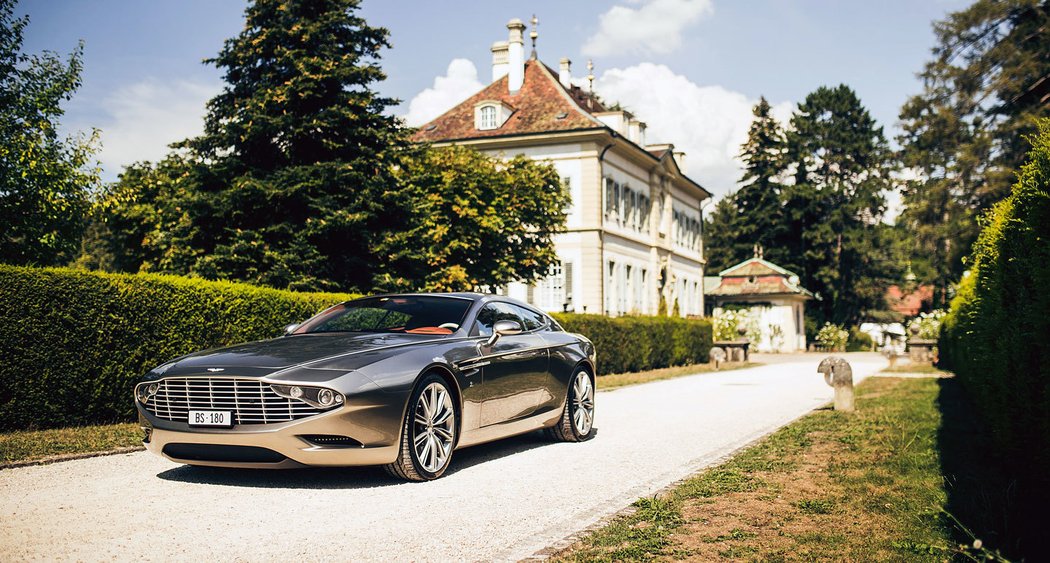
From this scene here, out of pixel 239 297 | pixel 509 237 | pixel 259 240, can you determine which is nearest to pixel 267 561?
pixel 239 297

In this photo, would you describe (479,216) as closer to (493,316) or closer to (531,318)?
(531,318)

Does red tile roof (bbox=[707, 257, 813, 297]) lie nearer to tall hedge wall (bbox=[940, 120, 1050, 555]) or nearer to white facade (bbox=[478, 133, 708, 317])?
white facade (bbox=[478, 133, 708, 317])

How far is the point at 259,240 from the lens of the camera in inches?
961

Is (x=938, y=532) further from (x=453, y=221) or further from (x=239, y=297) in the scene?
(x=453, y=221)

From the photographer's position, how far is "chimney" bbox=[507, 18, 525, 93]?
49.7 m

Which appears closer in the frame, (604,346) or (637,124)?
(604,346)

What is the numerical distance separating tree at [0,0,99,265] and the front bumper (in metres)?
16.1

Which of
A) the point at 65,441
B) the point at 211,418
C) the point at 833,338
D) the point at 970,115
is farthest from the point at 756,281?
the point at 211,418

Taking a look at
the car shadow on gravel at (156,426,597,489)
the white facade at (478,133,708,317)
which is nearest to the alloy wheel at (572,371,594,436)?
the car shadow on gravel at (156,426,597,489)

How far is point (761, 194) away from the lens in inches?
3083

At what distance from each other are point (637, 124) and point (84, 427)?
42.0 meters

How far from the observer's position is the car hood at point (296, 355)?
712cm

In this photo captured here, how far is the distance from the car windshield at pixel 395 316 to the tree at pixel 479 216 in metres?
17.4

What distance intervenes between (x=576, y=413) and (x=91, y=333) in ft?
17.8
